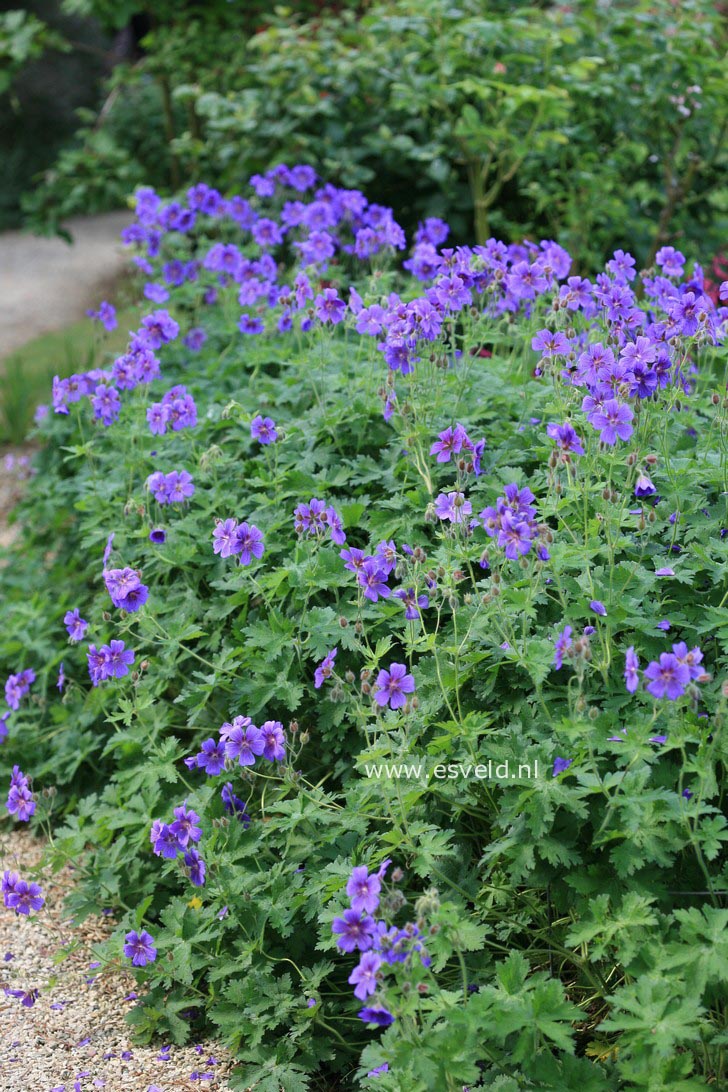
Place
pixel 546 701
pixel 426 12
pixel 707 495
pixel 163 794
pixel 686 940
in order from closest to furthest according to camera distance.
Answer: pixel 686 940
pixel 546 701
pixel 707 495
pixel 163 794
pixel 426 12

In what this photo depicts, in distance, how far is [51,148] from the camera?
1060 centimetres

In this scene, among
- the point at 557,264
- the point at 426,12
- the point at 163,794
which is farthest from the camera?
the point at 426,12

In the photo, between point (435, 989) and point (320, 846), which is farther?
point (320, 846)

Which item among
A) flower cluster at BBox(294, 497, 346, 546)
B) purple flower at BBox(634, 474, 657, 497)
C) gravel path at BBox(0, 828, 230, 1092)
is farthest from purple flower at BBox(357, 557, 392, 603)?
gravel path at BBox(0, 828, 230, 1092)

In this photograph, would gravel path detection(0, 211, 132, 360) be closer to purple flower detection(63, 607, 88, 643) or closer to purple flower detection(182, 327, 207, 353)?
purple flower detection(182, 327, 207, 353)

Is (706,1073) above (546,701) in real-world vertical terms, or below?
below

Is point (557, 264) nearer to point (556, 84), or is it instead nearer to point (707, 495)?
point (707, 495)

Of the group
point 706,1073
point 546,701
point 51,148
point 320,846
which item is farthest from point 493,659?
point 51,148

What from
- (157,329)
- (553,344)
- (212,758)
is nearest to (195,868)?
(212,758)

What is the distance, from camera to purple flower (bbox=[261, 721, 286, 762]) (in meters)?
2.23

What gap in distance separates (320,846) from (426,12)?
13.0 feet

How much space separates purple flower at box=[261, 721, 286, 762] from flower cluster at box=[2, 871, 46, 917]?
68 cm

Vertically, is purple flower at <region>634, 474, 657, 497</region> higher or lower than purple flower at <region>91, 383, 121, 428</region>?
lower

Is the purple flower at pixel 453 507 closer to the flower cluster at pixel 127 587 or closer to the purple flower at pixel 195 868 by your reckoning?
the flower cluster at pixel 127 587
